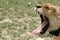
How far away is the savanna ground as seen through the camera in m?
5.71

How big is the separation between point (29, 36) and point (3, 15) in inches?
55.3

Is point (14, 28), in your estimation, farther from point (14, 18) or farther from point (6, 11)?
point (6, 11)

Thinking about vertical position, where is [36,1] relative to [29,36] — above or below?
above

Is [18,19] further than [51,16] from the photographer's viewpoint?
Yes

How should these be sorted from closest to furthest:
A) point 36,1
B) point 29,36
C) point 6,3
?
1. point 29,36
2. point 6,3
3. point 36,1

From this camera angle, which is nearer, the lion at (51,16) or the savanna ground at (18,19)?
the lion at (51,16)

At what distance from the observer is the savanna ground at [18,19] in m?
Answer: 5.71

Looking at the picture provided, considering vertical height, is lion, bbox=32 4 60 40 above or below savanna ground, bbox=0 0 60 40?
above

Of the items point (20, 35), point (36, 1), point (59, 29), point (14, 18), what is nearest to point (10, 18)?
point (14, 18)

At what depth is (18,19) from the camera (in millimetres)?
6648

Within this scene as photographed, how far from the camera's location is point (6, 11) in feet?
23.3

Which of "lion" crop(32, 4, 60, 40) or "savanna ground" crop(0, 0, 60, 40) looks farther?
"savanna ground" crop(0, 0, 60, 40)

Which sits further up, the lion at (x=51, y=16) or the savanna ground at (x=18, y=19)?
the lion at (x=51, y=16)

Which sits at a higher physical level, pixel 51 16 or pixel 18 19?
pixel 51 16
